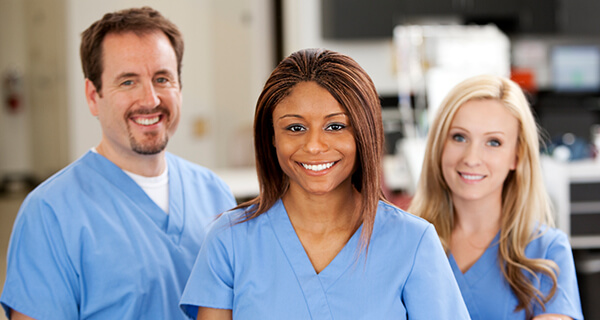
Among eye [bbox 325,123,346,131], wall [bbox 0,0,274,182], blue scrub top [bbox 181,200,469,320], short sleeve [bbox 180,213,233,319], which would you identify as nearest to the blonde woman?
blue scrub top [bbox 181,200,469,320]

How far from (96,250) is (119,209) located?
0.40 ft

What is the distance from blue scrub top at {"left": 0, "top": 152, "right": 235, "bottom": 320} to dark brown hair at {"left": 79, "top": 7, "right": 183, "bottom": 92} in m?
0.21

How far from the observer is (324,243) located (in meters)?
1.26

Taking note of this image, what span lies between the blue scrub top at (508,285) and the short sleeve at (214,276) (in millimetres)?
592

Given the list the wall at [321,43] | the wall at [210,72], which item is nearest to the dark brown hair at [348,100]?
the wall at [210,72]

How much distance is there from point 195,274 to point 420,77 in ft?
7.91

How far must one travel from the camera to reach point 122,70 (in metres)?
1.51

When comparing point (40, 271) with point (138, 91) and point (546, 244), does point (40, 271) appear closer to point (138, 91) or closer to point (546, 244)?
point (138, 91)

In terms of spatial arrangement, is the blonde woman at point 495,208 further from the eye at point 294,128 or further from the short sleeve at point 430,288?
Answer: the eye at point 294,128

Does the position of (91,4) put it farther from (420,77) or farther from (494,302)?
(494,302)

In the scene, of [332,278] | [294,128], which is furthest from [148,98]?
[332,278]

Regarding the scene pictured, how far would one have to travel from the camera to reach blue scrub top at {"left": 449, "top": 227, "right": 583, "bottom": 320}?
4.76ft

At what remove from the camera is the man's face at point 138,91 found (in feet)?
4.96

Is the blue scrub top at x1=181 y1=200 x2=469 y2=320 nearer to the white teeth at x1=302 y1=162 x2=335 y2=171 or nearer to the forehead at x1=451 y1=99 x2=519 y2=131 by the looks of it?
the white teeth at x1=302 y1=162 x2=335 y2=171
